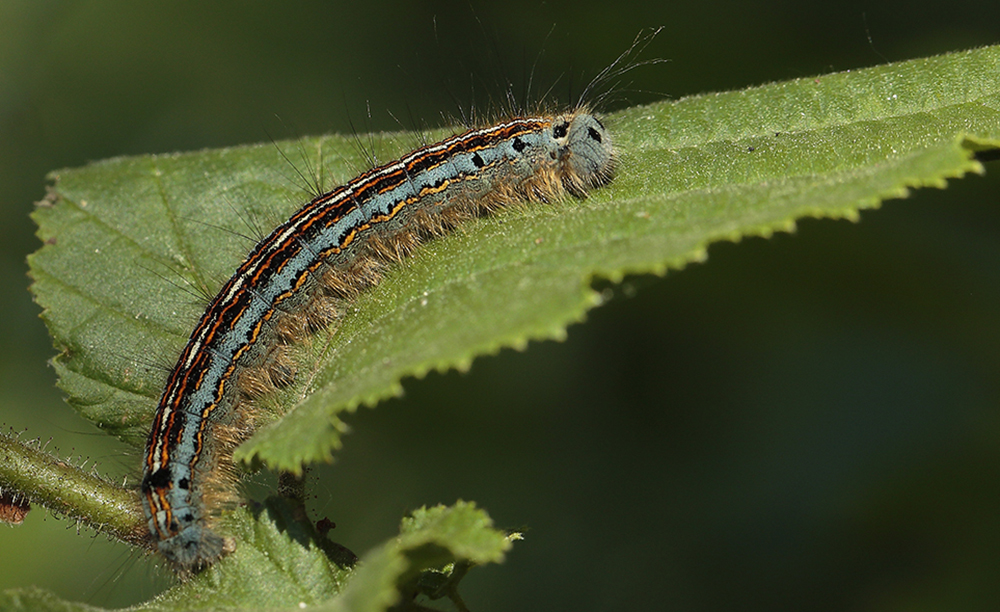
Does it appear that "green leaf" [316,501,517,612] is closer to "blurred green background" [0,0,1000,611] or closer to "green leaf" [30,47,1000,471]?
"green leaf" [30,47,1000,471]

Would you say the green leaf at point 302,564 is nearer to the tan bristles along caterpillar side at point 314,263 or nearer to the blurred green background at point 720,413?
the tan bristles along caterpillar side at point 314,263

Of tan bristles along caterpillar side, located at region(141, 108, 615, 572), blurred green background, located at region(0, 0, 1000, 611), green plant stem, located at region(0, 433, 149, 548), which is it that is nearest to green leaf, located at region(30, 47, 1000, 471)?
tan bristles along caterpillar side, located at region(141, 108, 615, 572)

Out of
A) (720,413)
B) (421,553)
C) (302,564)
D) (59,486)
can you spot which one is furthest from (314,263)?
(720,413)

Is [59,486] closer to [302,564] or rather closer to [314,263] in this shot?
[302,564]

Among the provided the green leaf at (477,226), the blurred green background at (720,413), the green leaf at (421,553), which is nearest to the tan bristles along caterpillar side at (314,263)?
the green leaf at (477,226)

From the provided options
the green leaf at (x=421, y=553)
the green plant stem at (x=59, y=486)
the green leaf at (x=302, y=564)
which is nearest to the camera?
the green leaf at (x=421, y=553)

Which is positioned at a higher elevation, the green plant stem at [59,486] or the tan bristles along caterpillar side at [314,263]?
the tan bristles along caterpillar side at [314,263]

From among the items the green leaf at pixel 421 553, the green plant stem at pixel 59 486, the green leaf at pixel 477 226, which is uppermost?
the green leaf at pixel 477 226
